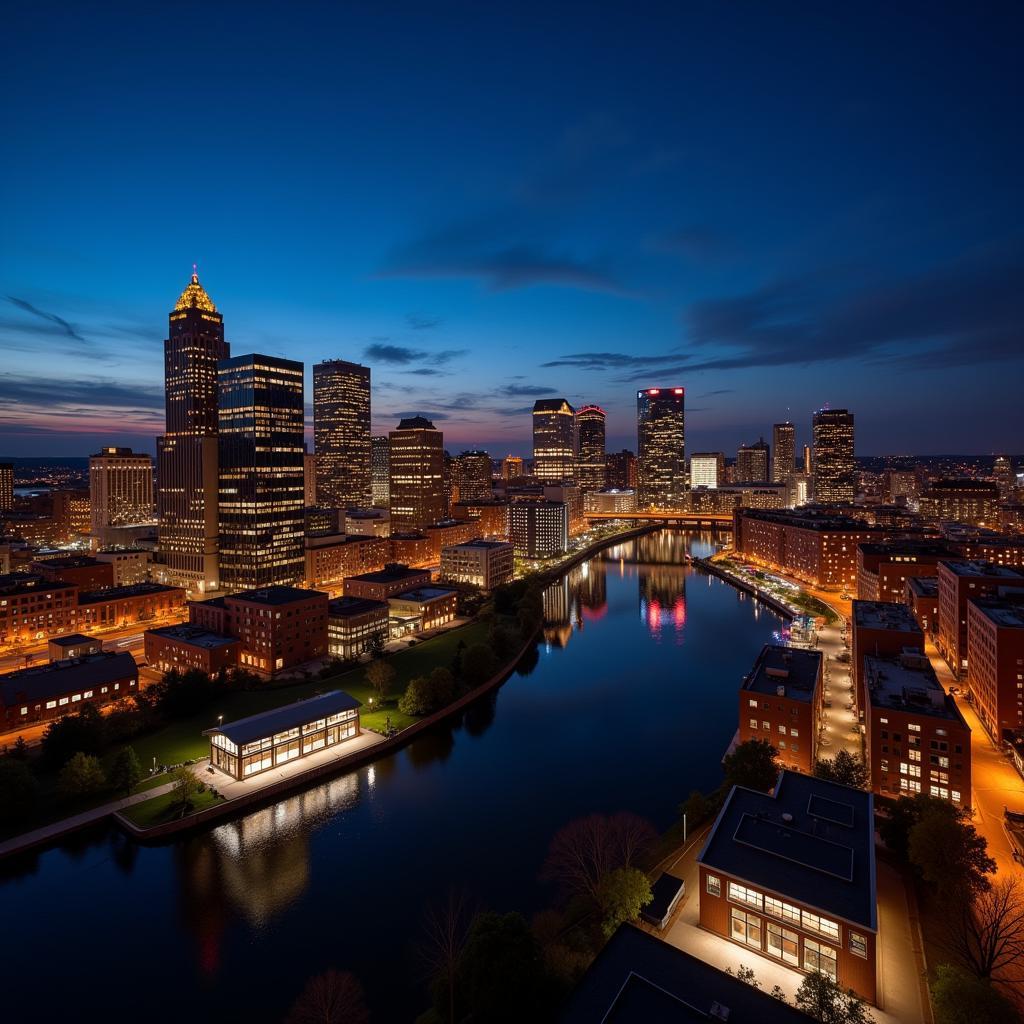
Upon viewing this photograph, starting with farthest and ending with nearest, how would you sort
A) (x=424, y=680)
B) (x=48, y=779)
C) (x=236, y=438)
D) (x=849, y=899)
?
(x=236, y=438) → (x=424, y=680) → (x=48, y=779) → (x=849, y=899)

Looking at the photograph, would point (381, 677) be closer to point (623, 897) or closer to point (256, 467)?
point (623, 897)

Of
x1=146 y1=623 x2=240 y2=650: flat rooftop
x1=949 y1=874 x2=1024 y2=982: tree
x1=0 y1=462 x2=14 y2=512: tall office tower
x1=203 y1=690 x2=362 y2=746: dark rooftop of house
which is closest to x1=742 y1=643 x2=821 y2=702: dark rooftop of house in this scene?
x1=949 y1=874 x2=1024 y2=982: tree

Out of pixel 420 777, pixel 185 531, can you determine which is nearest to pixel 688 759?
pixel 420 777

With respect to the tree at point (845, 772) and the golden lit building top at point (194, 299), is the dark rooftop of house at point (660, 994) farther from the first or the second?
the golden lit building top at point (194, 299)

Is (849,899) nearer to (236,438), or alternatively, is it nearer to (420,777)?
(420,777)

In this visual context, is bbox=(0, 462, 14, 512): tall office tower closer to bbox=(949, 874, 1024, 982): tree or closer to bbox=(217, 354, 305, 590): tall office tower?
bbox=(217, 354, 305, 590): tall office tower
